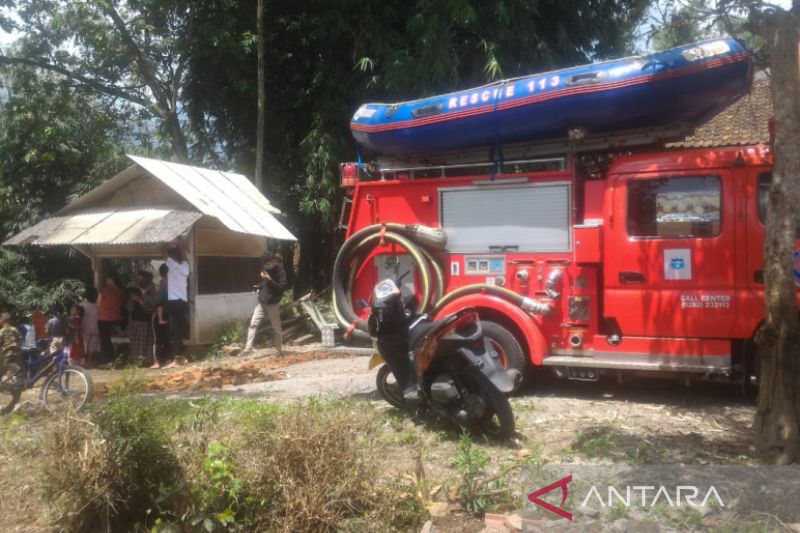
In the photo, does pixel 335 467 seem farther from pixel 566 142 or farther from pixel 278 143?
pixel 278 143

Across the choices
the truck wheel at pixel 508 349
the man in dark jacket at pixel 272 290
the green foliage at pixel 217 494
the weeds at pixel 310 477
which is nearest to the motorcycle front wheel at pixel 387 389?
the truck wheel at pixel 508 349

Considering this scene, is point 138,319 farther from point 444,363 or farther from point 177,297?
point 444,363

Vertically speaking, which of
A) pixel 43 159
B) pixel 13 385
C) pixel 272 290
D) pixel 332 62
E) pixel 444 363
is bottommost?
pixel 13 385

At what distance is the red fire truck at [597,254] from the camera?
591 cm

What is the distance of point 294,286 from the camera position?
1566cm

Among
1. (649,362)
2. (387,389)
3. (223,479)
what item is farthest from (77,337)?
(649,362)

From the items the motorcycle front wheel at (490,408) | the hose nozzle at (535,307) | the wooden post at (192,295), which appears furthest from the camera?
the wooden post at (192,295)

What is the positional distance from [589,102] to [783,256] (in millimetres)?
2801

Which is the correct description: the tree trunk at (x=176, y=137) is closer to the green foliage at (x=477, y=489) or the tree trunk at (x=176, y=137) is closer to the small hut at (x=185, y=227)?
the small hut at (x=185, y=227)

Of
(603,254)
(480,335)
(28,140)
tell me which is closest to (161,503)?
(480,335)

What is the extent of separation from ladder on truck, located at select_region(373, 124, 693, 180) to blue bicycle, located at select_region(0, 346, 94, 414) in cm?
380

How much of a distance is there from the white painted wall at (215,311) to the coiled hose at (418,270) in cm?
410

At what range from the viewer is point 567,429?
17.9 feet

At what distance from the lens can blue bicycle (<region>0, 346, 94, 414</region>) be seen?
22.4 ft
